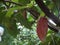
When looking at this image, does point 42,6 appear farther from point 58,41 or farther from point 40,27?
point 58,41

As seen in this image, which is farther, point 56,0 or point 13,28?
point 13,28

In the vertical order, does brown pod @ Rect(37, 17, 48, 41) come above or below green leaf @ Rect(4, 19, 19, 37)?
below

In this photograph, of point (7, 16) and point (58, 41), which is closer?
point (7, 16)

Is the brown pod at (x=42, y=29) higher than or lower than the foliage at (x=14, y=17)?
lower

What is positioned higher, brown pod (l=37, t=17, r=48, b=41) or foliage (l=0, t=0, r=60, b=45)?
foliage (l=0, t=0, r=60, b=45)

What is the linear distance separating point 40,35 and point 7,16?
0.33 feet

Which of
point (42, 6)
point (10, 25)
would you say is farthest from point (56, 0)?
point (10, 25)

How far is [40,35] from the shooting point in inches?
19.9

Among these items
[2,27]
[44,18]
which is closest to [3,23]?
[2,27]

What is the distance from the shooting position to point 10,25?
57cm

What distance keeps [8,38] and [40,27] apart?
146 millimetres

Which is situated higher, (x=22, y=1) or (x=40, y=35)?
(x=22, y=1)

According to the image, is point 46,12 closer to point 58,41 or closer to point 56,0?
point 56,0

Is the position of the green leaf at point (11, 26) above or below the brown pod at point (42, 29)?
above
